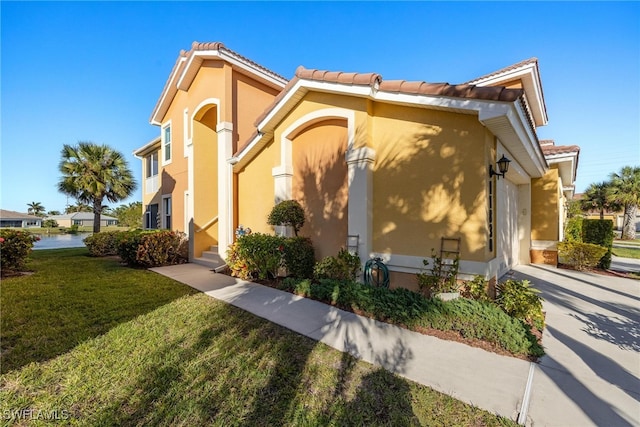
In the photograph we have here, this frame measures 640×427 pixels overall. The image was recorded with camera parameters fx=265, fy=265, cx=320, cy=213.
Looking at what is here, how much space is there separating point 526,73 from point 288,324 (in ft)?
36.7

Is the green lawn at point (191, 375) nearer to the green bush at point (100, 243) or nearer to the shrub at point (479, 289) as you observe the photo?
the shrub at point (479, 289)

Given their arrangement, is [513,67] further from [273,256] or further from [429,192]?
[273,256]

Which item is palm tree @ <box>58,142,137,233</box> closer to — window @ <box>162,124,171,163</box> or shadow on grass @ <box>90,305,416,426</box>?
window @ <box>162,124,171,163</box>

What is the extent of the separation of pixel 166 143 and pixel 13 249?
26.8 feet

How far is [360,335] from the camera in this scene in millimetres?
4488

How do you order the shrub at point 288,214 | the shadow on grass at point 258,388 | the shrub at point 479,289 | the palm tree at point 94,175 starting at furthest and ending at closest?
the palm tree at point 94,175, the shrub at point 288,214, the shrub at point 479,289, the shadow on grass at point 258,388

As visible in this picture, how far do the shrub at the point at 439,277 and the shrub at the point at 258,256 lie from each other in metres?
3.70

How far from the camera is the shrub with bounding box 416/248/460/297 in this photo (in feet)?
17.9

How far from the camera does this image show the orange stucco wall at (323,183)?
731 centimetres

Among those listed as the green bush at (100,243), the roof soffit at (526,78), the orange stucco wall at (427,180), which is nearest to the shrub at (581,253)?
the roof soffit at (526,78)

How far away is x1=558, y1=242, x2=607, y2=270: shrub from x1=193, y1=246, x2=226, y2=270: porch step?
1333 centimetres

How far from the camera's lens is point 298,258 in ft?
24.4

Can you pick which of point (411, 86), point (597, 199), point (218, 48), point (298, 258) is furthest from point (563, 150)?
point (597, 199)

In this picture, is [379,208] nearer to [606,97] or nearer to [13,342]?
[13,342]
